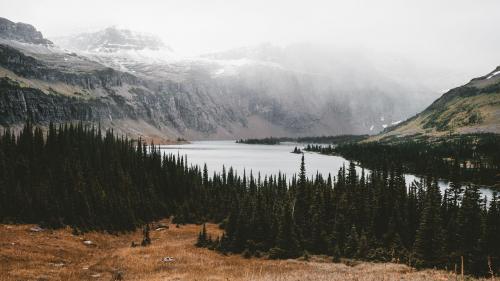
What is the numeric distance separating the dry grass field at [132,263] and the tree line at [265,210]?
4.30 meters

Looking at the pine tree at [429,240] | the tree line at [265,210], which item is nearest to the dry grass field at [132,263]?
the tree line at [265,210]

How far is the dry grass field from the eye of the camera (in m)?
39.9

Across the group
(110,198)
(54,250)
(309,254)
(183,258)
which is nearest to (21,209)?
(110,198)

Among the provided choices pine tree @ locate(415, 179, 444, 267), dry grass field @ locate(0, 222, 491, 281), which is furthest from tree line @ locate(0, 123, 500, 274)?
dry grass field @ locate(0, 222, 491, 281)

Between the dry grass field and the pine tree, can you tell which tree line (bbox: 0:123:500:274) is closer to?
the pine tree

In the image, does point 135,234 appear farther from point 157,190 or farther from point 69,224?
point 157,190

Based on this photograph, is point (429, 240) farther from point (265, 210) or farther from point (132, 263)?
point (132, 263)

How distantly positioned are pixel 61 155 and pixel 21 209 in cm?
4280

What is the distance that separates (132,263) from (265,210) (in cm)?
2607

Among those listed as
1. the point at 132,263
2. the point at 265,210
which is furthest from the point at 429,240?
the point at 132,263

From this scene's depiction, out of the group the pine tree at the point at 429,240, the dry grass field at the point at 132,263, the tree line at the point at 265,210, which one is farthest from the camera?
the tree line at the point at 265,210

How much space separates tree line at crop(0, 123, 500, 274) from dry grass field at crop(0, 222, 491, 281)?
4299mm

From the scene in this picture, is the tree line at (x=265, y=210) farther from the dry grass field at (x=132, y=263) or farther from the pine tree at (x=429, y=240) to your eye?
the dry grass field at (x=132, y=263)

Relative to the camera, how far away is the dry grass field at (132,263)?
131 ft
